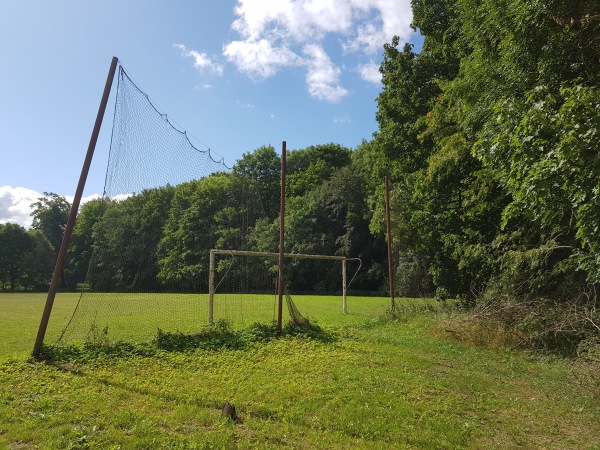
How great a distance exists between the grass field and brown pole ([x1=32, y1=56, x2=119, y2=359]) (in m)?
0.52

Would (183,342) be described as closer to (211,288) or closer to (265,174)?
(211,288)

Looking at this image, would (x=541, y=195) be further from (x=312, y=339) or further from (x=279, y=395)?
(x=312, y=339)

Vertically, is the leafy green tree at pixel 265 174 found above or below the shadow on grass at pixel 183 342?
above

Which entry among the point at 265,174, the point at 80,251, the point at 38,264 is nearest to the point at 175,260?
the point at 265,174

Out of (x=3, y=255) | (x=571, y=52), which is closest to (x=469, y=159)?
(x=571, y=52)

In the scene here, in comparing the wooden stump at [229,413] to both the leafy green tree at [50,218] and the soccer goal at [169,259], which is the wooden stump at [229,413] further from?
the leafy green tree at [50,218]

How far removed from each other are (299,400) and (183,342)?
406 centimetres

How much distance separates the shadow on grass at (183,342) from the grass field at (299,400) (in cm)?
25

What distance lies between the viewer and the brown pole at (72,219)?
700 cm

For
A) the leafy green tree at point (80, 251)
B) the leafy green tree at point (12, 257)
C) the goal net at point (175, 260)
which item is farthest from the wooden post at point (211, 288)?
the leafy green tree at point (12, 257)

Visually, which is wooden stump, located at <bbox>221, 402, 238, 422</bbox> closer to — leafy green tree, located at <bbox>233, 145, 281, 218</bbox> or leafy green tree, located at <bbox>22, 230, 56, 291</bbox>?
leafy green tree, located at <bbox>233, 145, 281, 218</bbox>

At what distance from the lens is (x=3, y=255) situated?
175 ft

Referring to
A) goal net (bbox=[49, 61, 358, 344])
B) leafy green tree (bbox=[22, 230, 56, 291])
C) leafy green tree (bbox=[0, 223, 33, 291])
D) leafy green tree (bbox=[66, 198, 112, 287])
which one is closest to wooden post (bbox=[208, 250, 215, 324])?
goal net (bbox=[49, 61, 358, 344])

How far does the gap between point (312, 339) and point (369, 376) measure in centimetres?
313
